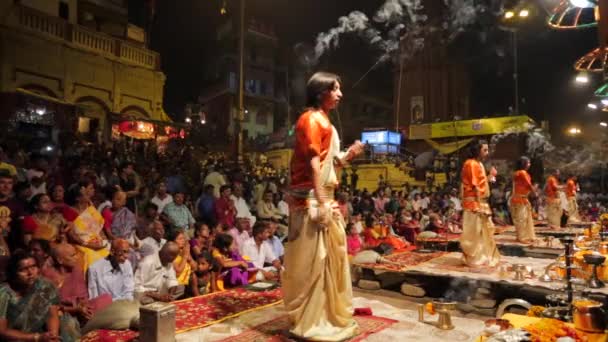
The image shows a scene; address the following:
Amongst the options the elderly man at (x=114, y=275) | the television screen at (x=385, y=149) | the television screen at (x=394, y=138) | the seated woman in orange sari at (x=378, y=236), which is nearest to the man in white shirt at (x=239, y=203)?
the seated woman in orange sari at (x=378, y=236)

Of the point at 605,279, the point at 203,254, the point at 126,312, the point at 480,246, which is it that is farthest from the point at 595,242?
the point at 126,312

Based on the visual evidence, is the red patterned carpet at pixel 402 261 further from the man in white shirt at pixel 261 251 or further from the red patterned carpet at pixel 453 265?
the man in white shirt at pixel 261 251

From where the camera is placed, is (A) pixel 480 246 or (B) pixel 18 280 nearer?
(B) pixel 18 280

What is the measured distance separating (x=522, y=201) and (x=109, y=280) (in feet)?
28.6

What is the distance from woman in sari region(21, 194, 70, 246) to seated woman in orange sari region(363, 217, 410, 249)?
6.91m

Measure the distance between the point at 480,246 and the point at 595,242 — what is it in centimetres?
174

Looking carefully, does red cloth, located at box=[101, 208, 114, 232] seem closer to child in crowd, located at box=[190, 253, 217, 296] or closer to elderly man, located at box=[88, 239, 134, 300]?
elderly man, located at box=[88, 239, 134, 300]

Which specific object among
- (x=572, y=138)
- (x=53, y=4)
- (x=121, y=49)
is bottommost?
(x=572, y=138)

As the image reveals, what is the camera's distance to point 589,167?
92.1 ft

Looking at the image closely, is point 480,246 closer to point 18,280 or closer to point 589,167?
point 18,280

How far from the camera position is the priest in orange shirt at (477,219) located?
282 inches

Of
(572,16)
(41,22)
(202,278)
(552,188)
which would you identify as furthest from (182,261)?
(41,22)

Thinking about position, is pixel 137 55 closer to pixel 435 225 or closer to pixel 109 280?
pixel 435 225

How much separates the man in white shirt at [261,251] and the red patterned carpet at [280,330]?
110 inches
